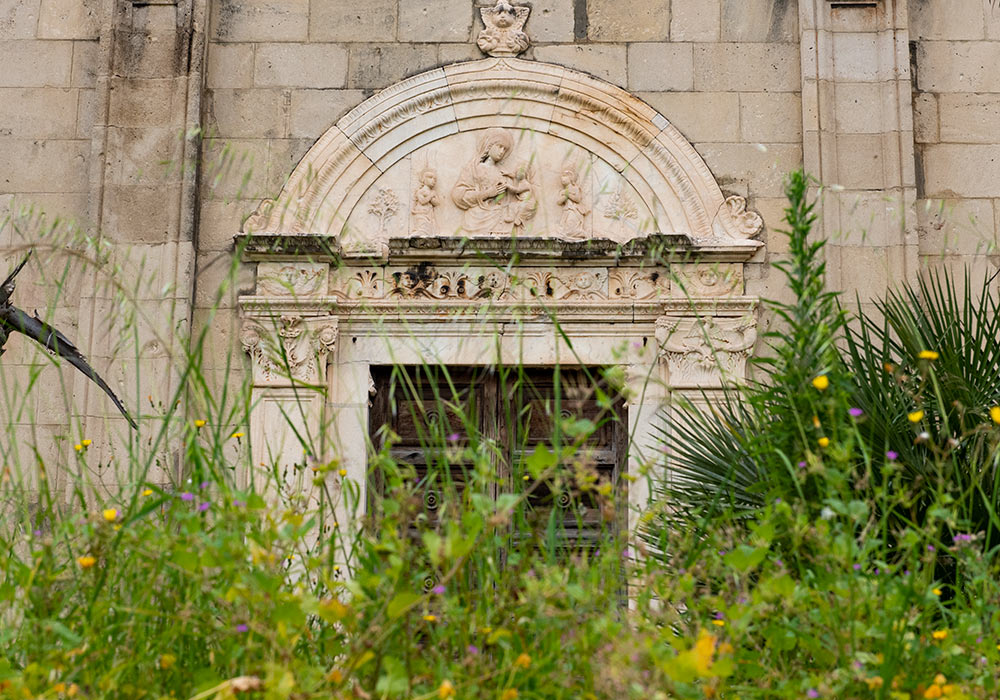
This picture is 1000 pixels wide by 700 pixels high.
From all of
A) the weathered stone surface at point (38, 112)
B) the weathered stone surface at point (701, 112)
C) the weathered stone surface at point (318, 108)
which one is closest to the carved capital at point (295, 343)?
the weathered stone surface at point (318, 108)

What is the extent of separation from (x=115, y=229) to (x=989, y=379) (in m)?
4.41

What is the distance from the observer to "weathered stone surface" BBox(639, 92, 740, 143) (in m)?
6.39

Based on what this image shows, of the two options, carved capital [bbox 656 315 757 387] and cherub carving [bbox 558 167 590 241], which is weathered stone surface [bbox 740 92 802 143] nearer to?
cherub carving [bbox 558 167 590 241]

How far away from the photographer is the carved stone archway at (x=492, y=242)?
20.0 ft

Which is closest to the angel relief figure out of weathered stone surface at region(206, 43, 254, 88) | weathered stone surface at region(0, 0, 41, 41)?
weathered stone surface at region(206, 43, 254, 88)

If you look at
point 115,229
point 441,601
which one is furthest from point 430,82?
point 441,601

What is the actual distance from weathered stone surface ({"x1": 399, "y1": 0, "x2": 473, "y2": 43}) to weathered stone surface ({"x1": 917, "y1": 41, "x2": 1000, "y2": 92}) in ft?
8.26

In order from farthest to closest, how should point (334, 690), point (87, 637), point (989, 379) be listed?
point (989, 379) → point (87, 637) → point (334, 690)

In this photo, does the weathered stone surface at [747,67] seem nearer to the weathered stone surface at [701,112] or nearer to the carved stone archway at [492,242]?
the weathered stone surface at [701,112]

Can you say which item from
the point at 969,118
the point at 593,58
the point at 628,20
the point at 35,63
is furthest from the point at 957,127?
the point at 35,63

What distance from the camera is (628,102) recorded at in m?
6.38

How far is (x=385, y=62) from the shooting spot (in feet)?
21.2

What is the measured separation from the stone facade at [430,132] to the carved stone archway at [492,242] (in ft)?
0.07

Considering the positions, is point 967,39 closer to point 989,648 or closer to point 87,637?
point 989,648
